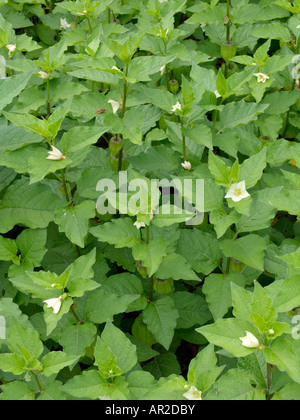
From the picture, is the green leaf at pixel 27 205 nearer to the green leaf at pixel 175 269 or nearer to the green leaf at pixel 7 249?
the green leaf at pixel 7 249

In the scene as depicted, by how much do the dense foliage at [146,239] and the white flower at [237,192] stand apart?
11 millimetres

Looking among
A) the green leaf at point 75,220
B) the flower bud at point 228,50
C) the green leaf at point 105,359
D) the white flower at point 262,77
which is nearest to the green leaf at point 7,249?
the green leaf at point 75,220

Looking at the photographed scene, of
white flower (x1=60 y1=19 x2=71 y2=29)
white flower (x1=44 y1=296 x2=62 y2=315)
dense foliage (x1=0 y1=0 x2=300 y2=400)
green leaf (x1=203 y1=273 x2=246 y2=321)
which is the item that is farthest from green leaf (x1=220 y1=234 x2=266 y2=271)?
white flower (x1=60 y1=19 x2=71 y2=29)

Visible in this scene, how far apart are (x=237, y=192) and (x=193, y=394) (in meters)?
0.82

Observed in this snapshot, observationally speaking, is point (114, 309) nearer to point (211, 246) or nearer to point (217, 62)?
point (211, 246)

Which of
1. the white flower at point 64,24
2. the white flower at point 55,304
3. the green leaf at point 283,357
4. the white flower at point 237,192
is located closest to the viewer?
the green leaf at point 283,357

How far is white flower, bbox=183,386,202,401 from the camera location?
1591 millimetres

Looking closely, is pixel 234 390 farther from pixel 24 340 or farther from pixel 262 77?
pixel 262 77

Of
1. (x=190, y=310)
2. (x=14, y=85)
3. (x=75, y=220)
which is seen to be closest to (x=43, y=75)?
(x=14, y=85)

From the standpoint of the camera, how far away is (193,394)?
5.25ft

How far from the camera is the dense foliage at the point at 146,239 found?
1.66 metres

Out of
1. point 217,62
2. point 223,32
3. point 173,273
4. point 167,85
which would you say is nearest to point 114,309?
point 173,273

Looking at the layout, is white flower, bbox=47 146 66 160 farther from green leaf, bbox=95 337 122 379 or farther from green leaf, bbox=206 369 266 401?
green leaf, bbox=206 369 266 401

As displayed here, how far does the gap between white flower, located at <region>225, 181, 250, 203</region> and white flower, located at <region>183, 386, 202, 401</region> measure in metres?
0.75
